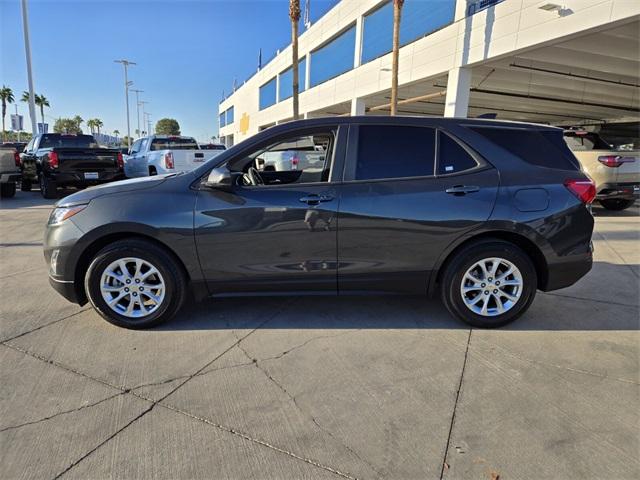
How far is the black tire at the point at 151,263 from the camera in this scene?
3.29 m

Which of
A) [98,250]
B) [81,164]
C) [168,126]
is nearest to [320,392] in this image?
[98,250]

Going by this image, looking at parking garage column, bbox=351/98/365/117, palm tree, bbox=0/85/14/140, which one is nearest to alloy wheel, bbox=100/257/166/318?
parking garage column, bbox=351/98/365/117

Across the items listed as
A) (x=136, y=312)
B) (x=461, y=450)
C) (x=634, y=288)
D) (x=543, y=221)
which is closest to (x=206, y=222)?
(x=136, y=312)

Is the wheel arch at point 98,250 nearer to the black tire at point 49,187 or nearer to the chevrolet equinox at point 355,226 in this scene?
the chevrolet equinox at point 355,226

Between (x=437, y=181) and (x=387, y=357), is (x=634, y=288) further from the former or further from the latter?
(x=387, y=357)

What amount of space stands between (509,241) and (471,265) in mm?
413

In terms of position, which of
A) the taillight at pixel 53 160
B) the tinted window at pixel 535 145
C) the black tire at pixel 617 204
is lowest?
the black tire at pixel 617 204

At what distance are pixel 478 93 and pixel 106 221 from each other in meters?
22.8

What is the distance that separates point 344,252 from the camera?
3.32 metres

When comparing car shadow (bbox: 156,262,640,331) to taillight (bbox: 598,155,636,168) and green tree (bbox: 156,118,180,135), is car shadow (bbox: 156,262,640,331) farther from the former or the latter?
green tree (bbox: 156,118,180,135)

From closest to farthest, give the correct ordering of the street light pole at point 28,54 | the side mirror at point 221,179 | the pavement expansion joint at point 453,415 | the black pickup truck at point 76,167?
the pavement expansion joint at point 453,415 → the side mirror at point 221,179 → the black pickup truck at point 76,167 → the street light pole at point 28,54

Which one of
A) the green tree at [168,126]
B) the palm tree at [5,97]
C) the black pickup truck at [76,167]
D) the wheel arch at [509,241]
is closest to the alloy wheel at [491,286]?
the wheel arch at [509,241]

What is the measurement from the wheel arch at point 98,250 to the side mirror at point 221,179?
647 mm

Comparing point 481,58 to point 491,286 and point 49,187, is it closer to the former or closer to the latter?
point 491,286
